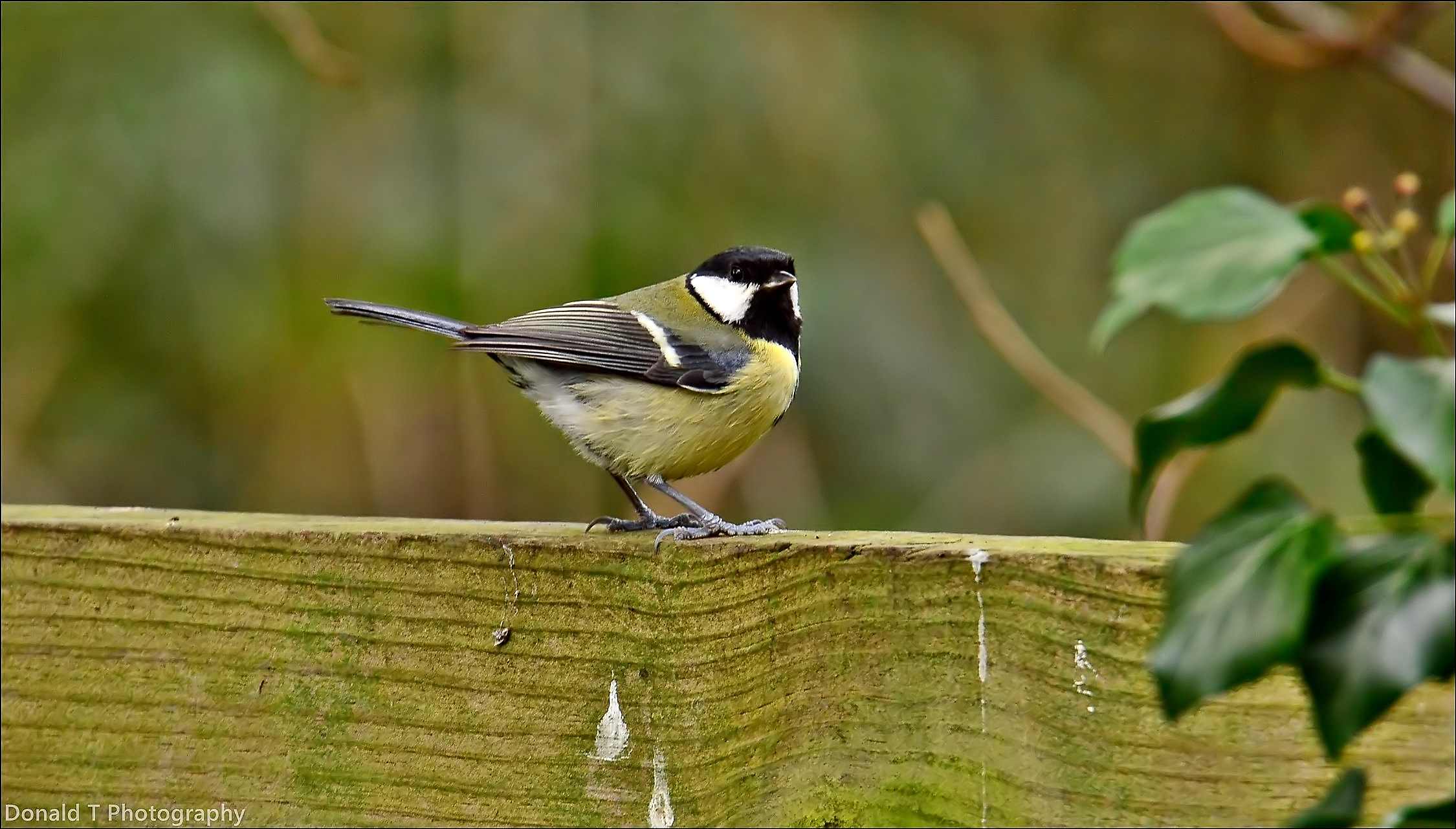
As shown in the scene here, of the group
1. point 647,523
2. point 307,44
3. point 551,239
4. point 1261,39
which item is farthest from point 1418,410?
point 551,239

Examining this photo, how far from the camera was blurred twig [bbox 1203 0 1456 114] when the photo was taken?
2.11 metres

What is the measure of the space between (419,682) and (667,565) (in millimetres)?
322

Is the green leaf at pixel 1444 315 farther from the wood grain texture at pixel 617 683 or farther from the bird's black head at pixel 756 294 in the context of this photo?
the bird's black head at pixel 756 294

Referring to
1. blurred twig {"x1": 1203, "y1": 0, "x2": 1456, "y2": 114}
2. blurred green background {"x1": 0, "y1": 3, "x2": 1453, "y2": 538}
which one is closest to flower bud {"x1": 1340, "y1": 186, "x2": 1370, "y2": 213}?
blurred twig {"x1": 1203, "y1": 0, "x2": 1456, "y2": 114}

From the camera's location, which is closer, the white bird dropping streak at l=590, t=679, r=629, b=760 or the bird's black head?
the white bird dropping streak at l=590, t=679, r=629, b=760

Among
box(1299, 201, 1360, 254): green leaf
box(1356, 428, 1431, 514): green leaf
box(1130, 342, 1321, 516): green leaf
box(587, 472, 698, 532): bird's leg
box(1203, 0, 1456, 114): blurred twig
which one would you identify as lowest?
box(587, 472, 698, 532): bird's leg

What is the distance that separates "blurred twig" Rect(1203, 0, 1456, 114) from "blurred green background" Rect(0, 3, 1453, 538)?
185 centimetres

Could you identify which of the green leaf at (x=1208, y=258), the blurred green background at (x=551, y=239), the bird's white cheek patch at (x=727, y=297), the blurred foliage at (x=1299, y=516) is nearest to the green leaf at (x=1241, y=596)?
the blurred foliage at (x=1299, y=516)

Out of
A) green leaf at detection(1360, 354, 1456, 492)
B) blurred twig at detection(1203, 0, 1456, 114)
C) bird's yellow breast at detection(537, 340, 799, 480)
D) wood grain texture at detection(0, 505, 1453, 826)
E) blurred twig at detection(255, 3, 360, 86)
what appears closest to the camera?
green leaf at detection(1360, 354, 1456, 492)

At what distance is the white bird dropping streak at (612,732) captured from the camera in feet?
4.64

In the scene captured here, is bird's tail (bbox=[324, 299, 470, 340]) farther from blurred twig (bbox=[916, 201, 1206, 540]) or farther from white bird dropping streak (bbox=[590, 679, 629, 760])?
white bird dropping streak (bbox=[590, 679, 629, 760])

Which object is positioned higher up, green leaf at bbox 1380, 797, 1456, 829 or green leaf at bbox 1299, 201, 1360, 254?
green leaf at bbox 1299, 201, 1360, 254

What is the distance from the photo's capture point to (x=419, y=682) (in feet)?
4.99

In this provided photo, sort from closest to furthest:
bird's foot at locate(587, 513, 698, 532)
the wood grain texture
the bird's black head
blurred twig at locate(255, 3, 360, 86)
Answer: the wood grain texture < bird's foot at locate(587, 513, 698, 532) < the bird's black head < blurred twig at locate(255, 3, 360, 86)
